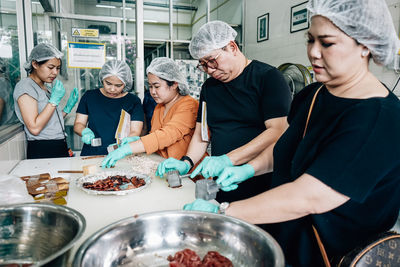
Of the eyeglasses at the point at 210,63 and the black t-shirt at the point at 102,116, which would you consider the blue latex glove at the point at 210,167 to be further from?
the black t-shirt at the point at 102,116

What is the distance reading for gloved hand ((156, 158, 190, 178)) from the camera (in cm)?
169

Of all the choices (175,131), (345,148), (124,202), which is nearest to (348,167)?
(345,148)

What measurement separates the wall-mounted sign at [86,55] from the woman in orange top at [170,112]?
56.5 inches

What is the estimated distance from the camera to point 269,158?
4.90ft

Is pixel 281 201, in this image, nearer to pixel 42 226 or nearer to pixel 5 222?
pixel 42 226

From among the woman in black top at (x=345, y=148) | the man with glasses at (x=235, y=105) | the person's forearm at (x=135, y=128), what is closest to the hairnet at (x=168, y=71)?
the man with glasses at (x=235, y=105)

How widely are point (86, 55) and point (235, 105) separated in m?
2.37

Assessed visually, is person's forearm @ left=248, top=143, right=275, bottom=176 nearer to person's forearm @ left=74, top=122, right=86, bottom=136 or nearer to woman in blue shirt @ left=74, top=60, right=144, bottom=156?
woman in blue shirt @ left=74, top=60, right=144, bottom=156

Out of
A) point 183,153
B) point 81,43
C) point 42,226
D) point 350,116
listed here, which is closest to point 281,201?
point 350,116

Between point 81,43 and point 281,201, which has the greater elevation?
point 81,43

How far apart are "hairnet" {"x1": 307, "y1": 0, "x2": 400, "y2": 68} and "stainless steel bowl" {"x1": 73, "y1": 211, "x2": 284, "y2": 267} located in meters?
0.67

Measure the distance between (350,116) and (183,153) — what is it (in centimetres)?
152

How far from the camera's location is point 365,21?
0.89 meters

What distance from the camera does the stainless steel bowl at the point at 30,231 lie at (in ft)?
3.02
